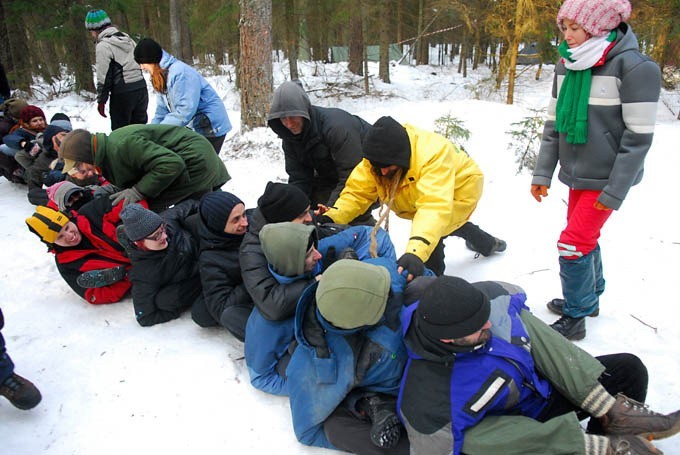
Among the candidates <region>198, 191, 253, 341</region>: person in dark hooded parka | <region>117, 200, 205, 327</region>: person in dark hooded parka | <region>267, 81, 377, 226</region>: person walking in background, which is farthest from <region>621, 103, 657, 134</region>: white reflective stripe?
<region>117, 200, 205, 327</region>: person in dark hooded parka

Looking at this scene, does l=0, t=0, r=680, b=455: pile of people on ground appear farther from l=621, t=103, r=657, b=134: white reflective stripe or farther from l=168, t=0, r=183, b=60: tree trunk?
l=168, t=0, r=183, b=60: tree trunk

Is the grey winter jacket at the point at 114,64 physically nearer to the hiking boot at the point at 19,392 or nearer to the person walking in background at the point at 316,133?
the person walking in background at the point at 316,133

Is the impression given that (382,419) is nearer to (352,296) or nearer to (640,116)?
(352,296)

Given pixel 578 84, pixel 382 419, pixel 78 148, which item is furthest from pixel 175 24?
pixel 382 419

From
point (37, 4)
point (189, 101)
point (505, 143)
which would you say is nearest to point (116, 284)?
point (189, 101)

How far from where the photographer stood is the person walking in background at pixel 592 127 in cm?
216

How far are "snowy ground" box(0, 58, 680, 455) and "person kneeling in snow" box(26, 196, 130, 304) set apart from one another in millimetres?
162

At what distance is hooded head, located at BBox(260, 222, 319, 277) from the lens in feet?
7.75

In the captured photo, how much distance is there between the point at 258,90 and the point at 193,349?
5.04 metres

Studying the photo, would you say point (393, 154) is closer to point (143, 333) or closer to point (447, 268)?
point (447, 268)

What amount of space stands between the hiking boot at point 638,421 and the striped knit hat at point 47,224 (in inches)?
136

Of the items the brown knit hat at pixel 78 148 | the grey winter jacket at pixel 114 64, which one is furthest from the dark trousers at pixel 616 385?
the grey winter jacket at pixel 114 64

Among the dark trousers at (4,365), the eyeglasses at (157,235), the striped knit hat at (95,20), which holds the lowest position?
the dark trousers at (4,365)

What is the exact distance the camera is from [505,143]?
6090 millimetres
